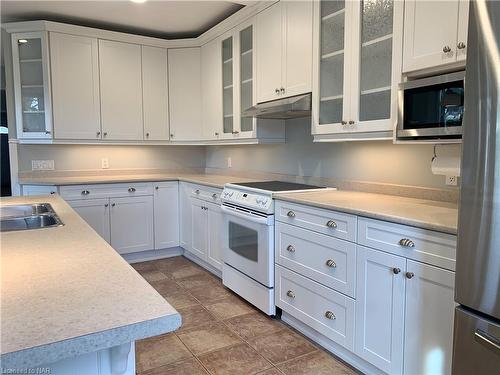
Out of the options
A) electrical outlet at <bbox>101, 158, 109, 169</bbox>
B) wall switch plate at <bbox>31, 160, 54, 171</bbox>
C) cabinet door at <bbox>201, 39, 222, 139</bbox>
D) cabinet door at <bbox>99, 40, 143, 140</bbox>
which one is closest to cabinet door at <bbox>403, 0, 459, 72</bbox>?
cabinet door at <bbox>201, 39, 222, 139</bbox>

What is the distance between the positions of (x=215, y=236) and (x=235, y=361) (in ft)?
4.85

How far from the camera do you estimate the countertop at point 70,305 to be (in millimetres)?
678

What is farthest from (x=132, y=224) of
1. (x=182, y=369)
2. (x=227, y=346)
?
(x=182, y=369)

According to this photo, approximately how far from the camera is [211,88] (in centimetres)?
415

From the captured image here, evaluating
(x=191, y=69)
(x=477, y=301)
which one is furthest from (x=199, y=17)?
(x=477, y=301)

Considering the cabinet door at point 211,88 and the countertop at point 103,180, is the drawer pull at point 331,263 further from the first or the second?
the cabinet door at point 211,88

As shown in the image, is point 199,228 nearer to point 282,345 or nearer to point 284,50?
point 282,345

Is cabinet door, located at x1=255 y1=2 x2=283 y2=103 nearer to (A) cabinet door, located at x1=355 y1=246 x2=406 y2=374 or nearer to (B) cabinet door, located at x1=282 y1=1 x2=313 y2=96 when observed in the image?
(B) cabinet door, located at x1=282 y1=1 x2=313 y2=96

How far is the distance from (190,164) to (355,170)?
2.67 metres

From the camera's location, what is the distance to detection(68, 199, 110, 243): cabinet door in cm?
373

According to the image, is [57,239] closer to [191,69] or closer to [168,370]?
[168,370]

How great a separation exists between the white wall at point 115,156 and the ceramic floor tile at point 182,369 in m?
2.86

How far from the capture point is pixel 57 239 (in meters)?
1.44

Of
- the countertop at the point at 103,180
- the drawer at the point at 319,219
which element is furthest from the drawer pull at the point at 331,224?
the countertop at the point at 103,180
